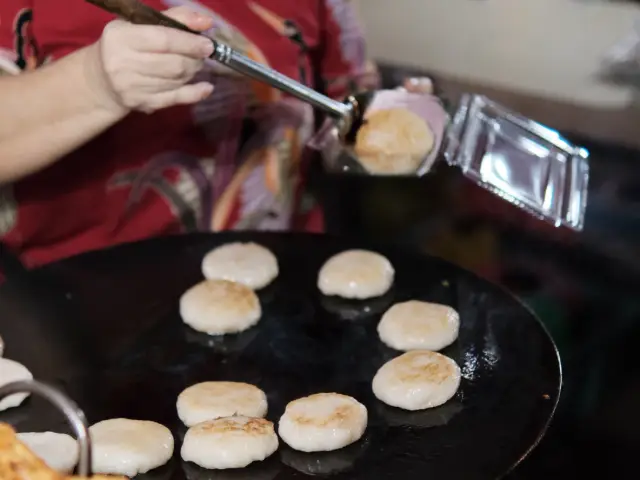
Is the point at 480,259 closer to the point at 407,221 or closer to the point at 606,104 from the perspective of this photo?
the point at 407,221

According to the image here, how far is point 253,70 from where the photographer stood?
83 centimetres

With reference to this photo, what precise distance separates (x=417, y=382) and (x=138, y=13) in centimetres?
44

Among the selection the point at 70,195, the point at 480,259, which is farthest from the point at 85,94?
the point at 480,259

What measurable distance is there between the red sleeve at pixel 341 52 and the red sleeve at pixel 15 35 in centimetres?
44

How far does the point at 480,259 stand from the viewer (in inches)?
55.6

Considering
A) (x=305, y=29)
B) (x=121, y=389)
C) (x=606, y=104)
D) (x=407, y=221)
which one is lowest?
(x=407, y=221)

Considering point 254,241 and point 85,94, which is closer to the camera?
point 85,94

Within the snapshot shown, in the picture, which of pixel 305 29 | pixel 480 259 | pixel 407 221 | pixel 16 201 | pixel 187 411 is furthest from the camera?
pixel 407 221

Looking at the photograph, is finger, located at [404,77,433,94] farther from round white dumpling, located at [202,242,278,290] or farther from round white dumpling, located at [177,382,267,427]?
round white dumpling, located at [177,382,267,427]


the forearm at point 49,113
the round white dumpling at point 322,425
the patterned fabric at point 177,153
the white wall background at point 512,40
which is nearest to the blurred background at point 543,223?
the white wall background at point 512,40

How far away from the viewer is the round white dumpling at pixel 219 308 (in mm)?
850

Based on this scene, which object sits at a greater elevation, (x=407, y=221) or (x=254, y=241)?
(x=254, y=241)

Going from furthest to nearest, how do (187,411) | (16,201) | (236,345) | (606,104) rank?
(606,104) < (16,201) < (236,345) < (187,411)

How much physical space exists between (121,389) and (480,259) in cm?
81
